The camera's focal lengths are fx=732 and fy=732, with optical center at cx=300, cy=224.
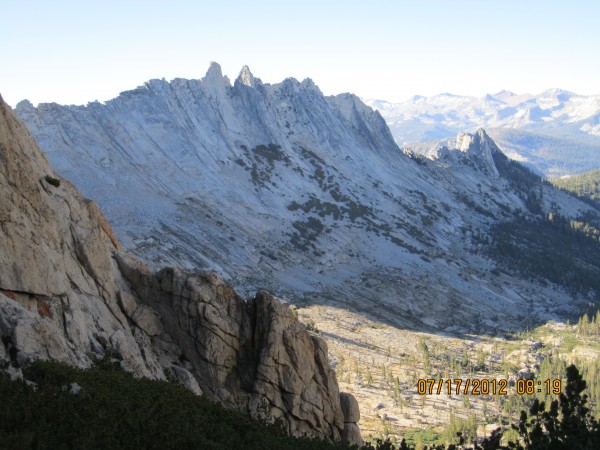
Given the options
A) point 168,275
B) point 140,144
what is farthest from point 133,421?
point 140,144

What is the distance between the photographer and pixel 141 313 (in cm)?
3841

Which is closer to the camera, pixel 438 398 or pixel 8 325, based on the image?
pixel 8 325

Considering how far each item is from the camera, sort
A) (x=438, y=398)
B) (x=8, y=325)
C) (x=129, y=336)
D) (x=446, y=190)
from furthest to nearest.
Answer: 1. (x=446, y=190)
2. (x=438, y=398)
3. (x=129, y=336)
4. (x=8, y=325)

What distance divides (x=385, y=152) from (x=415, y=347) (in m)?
100

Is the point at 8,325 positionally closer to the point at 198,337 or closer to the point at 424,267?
the point at 198,337

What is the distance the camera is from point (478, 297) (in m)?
130

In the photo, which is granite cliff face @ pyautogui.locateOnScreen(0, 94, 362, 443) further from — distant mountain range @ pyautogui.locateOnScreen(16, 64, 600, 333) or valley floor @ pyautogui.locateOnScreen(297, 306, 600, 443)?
distant mountain range @ pyautogui.locateOnScreen(16, 64, 600, 333)
